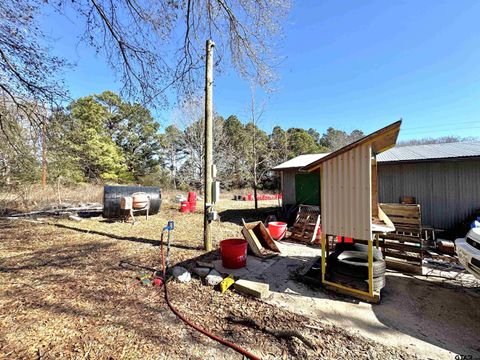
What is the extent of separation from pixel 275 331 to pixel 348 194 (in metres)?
2.10

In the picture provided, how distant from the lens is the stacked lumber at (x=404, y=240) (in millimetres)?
4121

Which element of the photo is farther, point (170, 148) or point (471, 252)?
point (170, 148)

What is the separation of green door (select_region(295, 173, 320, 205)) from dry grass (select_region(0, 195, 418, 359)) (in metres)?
6.02

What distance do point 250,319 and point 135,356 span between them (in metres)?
1.27

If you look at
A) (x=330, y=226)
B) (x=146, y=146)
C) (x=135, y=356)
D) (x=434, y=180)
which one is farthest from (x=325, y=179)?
(x=146, y=146)

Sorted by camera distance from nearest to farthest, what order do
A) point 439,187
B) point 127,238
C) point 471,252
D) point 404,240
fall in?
point 471,252, point 404,240, point 127,238, point 439,187

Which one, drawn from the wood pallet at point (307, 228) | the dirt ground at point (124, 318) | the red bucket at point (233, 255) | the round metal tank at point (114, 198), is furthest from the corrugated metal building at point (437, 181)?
the round metal tank at point (114, 198)

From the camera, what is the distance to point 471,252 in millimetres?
2770

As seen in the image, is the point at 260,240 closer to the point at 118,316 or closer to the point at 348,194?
the point at 348,194

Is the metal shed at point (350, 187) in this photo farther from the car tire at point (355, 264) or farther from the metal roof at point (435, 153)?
the metal roof at point (435, 153)

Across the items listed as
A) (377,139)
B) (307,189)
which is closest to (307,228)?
(307,189)

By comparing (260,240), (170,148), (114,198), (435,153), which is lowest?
(260,240)

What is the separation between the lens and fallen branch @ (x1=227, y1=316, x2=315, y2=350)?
2279 mm

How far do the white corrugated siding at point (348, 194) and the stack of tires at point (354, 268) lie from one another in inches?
22.5
